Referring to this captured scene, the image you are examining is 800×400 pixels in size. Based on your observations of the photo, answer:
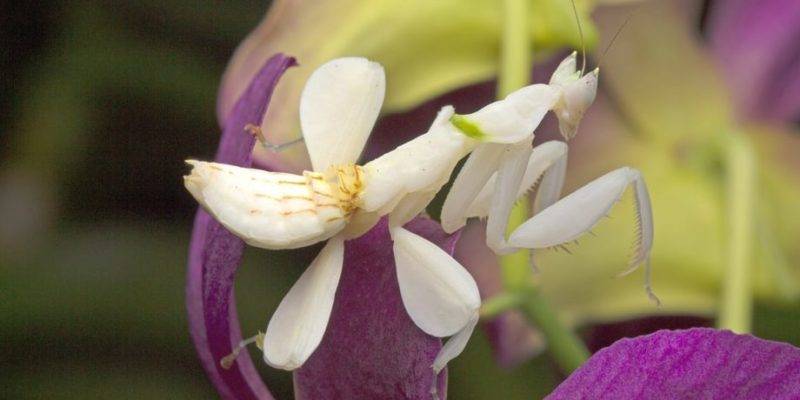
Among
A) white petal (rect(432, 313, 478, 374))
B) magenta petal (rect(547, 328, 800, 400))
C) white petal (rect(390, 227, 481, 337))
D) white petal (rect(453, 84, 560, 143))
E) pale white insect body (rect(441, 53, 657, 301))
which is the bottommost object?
magenta petal (rect(547, 328, 800, 400))

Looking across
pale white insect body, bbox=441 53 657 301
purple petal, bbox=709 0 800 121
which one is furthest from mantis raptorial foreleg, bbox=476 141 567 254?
purple petal, bbox=709 0 800 121

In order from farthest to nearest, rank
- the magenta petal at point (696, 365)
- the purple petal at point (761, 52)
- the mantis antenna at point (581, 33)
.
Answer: the purple petal at point (761, 52) → the mantis antenna at point (581, 33) → the magenta petal at point (696, 365)

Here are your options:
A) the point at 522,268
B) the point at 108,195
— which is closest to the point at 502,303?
the point at 522,268

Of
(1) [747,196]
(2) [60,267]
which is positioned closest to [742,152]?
(1) [747,196]

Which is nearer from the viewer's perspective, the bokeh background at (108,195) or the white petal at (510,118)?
the white petal at (510,118)

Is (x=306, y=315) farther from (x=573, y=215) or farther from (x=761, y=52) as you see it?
(x=761, y=52)

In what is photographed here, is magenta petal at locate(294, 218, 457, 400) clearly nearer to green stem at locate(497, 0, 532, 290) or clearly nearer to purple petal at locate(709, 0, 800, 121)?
green stem at locate(497, 0, 532, 290)

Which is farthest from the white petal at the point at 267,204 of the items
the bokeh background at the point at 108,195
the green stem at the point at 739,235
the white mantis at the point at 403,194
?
the bokeh background at the point at 108,195

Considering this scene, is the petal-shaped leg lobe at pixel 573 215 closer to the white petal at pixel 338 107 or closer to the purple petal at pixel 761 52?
the white petal at pixel 338 107
